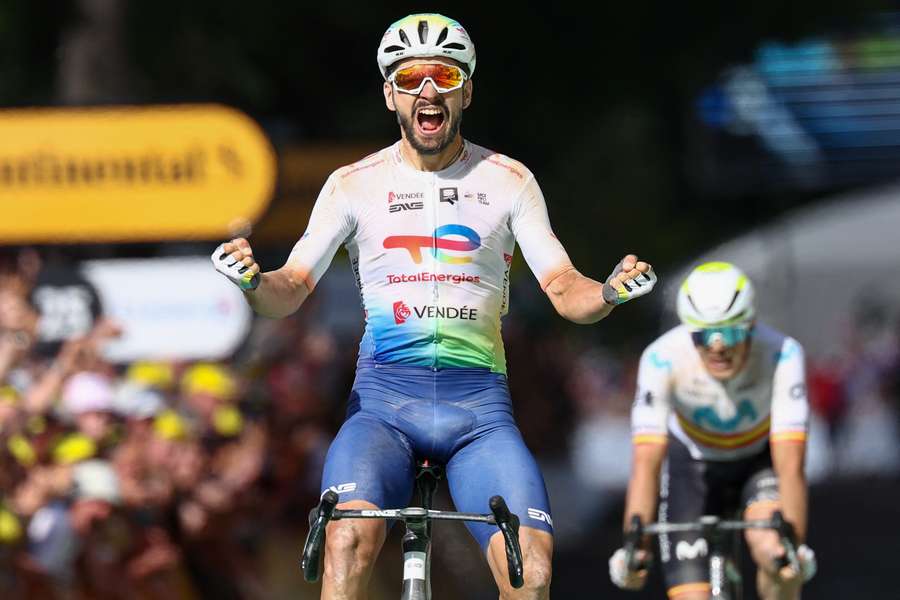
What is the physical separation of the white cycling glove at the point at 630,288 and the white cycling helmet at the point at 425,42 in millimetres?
1055

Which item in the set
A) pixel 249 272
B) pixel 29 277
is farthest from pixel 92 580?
pixel 249 272

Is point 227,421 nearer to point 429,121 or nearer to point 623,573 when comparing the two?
point 623,573

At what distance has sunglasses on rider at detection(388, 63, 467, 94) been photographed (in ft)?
24.0

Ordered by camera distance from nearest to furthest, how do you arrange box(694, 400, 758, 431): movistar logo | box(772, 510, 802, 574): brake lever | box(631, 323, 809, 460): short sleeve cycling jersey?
box(772, 510, 802, 574): brake lever
box(631, 323, 809, 460): short sleeve cycling jersey
box(694, 400, 758, 431): movistar logo

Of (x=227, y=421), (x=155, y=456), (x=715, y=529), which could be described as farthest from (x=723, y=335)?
(x=227, y=421)

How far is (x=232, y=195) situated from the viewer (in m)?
13.4

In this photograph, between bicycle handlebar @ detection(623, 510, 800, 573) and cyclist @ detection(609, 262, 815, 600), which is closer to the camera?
bicycle handlebar @ detection(623, 510, 800, 573)

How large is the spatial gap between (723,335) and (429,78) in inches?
109

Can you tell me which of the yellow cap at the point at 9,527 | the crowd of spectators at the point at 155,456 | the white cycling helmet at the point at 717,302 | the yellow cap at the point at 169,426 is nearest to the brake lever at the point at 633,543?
the white cycling helmet at the point at 717,302

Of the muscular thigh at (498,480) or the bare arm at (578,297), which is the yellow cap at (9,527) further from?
the bare arm at (578,297)

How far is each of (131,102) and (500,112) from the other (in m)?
9.45

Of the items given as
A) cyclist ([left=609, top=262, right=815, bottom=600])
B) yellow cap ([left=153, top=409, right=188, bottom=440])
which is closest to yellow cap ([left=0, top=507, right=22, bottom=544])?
yellow cap ([left=153, top=409, right=188, bottom=440])

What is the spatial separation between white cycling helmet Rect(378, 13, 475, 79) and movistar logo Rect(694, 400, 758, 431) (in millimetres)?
3019

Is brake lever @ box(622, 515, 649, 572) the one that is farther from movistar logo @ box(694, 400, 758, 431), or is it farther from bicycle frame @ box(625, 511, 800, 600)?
movistar logo @ box(694, 400, 758, 431)
